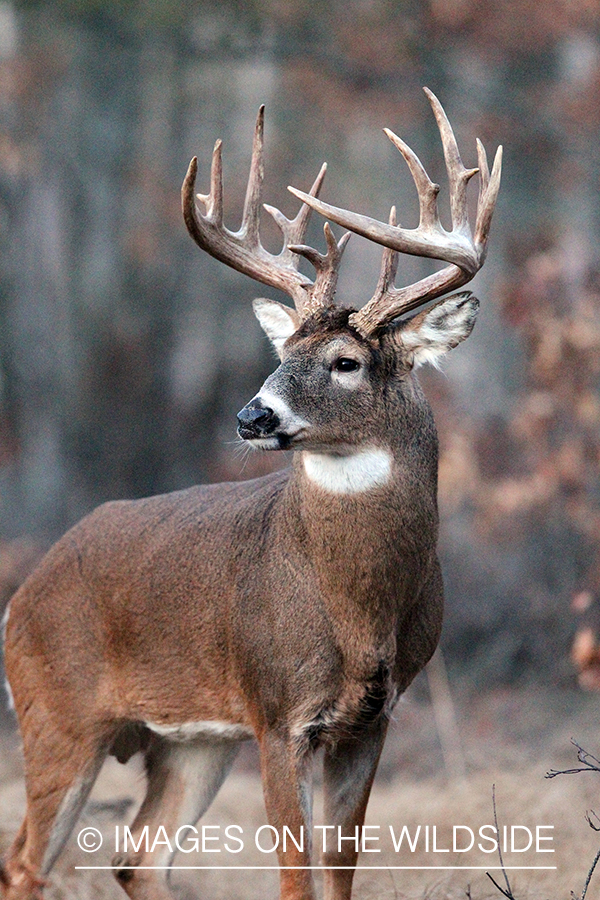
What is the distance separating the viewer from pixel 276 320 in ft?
17.7

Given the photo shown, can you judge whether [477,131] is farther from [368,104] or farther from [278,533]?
[278,533]

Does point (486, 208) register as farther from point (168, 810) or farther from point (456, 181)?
point (168, 810)

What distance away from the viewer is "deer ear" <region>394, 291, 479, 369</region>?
4.93 m

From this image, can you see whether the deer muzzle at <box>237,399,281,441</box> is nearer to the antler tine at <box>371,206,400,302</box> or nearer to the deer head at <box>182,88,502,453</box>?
the deer head at <box>182,88,502,453</box>

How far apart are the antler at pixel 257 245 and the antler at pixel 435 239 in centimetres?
20

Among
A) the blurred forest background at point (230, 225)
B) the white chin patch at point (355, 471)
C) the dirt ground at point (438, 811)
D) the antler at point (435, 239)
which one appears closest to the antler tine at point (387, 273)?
the antler at point (435, 239)

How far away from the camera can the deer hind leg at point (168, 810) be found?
589cm

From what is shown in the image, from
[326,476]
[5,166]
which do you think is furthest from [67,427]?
[326,476]

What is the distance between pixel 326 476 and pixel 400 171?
43.4ft

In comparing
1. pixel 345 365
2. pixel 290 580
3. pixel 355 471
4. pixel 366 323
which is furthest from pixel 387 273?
pixel 290 580

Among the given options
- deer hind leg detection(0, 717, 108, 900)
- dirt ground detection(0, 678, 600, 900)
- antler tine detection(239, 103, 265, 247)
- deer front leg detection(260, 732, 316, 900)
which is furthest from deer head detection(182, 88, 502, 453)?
deer hind leg detection(0, 717, 108, 900)

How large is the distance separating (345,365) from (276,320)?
2.04 feet

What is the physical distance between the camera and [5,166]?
14602 mm

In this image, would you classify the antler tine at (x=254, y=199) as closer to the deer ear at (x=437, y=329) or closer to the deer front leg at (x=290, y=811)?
the deer ear at (x=437, y=329)
